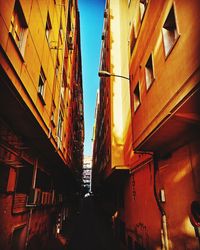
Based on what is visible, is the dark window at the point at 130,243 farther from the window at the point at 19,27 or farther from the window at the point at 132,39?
the window at the point at 19,27

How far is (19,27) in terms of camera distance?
23.0ft

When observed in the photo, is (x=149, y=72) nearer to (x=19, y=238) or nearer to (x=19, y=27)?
(x=19, y=27)

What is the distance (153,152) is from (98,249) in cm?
892

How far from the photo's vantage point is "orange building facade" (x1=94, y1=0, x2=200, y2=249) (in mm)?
4797

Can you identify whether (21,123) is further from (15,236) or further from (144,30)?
(144,30)

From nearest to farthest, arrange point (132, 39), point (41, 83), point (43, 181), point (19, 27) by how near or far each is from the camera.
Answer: point (19, 27) < point (41, 83) < point (132, 39) < point (43, 181)

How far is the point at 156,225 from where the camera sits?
24.7 feet

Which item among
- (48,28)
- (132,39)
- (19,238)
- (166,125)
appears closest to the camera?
(166,125)

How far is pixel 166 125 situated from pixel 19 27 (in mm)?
5841

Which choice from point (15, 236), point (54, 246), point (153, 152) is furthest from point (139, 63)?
point (54, 246)

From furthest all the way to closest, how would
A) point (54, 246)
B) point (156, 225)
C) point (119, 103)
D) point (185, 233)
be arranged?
point (119, 103) → point (54, 246) → point (156, 225) → point (185, 233)

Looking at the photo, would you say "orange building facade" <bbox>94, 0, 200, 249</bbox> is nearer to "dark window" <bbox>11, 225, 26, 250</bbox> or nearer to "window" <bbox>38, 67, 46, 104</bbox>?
"window" <bbox>38, 67, 46, 104</bbox>

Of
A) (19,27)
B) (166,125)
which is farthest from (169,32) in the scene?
(19,27)

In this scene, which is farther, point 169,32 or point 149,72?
point 149,72
